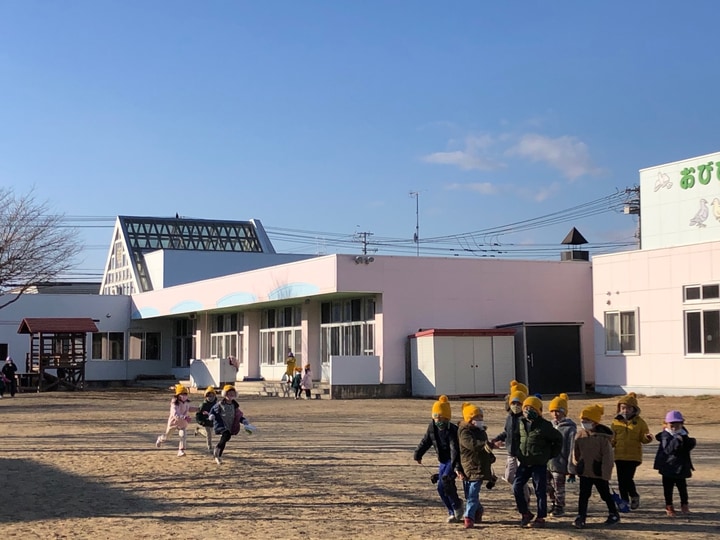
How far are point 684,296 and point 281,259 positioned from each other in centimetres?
3665

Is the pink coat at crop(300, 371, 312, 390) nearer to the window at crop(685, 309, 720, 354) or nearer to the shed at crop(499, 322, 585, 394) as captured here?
the shed at crop(499, 322, 585, 394)

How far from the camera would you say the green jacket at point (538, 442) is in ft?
31.5

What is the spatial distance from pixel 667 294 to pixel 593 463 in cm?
2105

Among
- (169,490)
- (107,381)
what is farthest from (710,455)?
(107,381)

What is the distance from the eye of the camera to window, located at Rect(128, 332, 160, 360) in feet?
181

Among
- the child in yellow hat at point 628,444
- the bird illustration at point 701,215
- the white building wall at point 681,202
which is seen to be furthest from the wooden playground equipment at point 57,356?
the child in yellow hat at point 628,444

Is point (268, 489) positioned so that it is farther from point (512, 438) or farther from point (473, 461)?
point (512, 438)

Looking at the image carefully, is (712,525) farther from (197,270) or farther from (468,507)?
(197,270)

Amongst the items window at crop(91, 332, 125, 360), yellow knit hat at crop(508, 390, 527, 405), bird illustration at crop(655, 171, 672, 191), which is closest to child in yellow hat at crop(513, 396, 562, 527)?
yellow knit hat at crop(508, 390, 527, 405)

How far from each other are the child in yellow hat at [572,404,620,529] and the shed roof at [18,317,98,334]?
123ft

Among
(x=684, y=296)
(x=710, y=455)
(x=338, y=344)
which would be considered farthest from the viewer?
(x=338, y=344)

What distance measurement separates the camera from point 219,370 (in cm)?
4238

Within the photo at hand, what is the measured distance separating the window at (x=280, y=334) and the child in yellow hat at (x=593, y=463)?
30183mm

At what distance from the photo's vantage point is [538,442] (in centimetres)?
962
